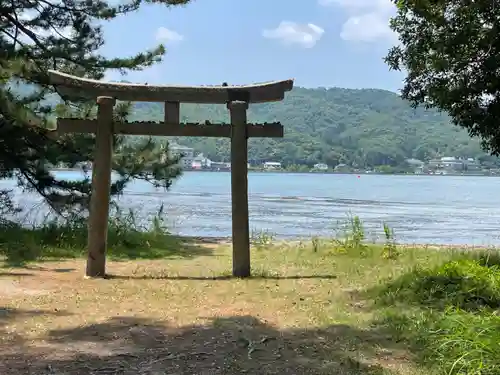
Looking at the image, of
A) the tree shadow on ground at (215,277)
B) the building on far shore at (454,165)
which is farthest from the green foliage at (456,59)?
the building on far shore at (454,165)

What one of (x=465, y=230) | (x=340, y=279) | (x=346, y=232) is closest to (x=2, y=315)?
(x=340, y=279)

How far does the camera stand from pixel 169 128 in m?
6.49

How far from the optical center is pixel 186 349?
12.1 feet

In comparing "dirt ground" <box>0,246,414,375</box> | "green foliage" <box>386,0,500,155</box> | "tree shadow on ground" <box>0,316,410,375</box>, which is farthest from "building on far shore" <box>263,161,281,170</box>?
"tree shadow on ground" <box>0,316,410,375</box>

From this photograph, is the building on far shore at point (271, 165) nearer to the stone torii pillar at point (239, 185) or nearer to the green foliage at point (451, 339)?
the stone torii pillar at point (239, 185)

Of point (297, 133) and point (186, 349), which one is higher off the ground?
point (297, 133)

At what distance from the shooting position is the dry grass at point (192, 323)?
3.39m

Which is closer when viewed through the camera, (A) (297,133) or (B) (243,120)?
(B) (243,120)

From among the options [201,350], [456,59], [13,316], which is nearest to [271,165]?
[456,59]

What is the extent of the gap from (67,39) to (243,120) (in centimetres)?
420

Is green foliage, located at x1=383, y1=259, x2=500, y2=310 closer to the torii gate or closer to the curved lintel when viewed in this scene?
the torii gate

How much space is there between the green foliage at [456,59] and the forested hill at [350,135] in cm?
4018

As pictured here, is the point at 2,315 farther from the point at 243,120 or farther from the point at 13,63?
the point at 13,63

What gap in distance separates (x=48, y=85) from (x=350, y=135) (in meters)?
67.7
